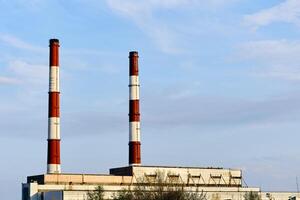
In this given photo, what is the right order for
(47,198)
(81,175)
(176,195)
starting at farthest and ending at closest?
1. (81,175)
2. (47,198)
3. (176,195)

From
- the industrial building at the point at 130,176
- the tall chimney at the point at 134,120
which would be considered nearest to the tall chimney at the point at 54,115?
the industrial building at the point at 130,176

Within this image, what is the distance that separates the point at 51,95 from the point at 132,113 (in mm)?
9694

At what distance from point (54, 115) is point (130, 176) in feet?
34.1

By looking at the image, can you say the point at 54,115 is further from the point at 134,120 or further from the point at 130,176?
the point at 130,176

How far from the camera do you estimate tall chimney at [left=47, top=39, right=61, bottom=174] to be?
69.8 m

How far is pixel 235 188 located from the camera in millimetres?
77812

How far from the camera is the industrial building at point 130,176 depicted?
67.2m

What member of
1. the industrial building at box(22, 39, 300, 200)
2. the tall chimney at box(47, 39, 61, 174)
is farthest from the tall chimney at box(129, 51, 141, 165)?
the tall chimney at box(47, 39, 61, 174)

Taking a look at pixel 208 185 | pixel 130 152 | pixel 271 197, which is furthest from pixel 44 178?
pixel 271 197

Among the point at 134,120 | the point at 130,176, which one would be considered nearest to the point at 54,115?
the point at 134,120

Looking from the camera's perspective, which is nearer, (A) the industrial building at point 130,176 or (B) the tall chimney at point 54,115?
(A) the industrial building at point 130,176

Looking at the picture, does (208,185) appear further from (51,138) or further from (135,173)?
(51,138)

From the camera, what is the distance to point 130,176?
73.1m

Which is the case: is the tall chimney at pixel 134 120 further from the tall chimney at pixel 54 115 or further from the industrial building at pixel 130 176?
the tall chimney at pixel 54 115
